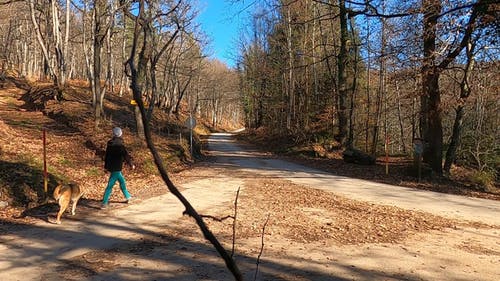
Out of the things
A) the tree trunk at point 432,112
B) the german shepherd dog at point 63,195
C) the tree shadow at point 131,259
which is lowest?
the tree shadow at point 131,259

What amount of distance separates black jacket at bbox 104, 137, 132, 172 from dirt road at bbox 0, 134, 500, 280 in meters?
1.00

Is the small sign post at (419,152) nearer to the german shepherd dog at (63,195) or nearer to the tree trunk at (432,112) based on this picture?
the tree trunk at (432,112)

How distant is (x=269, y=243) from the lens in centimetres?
676

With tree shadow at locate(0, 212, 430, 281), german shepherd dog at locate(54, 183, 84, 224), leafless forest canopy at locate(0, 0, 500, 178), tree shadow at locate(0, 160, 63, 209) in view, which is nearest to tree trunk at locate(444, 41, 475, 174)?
leafless forest canopy at locate(0, 0, 500, 178)

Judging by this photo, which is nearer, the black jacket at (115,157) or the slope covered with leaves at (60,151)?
the black jacket at (115,157)

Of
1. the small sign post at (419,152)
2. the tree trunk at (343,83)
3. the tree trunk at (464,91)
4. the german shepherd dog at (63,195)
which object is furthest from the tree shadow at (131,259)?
the tree trunk at (343,83)

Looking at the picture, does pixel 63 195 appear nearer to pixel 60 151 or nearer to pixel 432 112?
pixel 60 151

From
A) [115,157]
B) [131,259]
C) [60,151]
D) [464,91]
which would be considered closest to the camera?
[131,259]

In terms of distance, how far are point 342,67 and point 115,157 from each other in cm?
1803

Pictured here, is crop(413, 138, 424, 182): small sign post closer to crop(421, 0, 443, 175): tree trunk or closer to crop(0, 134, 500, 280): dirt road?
crop(421, 0, 443, 175): tree trunk

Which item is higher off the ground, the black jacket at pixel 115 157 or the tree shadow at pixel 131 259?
the black jacket at pixel 115 157

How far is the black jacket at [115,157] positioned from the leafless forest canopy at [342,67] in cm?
237

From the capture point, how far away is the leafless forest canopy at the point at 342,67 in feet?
41.5

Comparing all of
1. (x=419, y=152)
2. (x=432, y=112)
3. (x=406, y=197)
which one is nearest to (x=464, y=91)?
(x=432, y=112)
